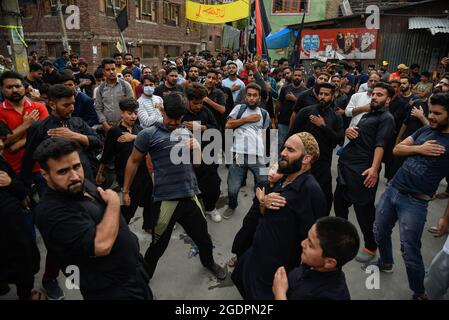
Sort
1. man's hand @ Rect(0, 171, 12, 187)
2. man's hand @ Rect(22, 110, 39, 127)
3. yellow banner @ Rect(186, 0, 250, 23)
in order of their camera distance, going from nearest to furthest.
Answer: man's hand @ Rect(0, 171, 12, 187) < man's hand @ Rect(22, 110, 39, 127) < yellow banner @ Rect(186, 0, 250, 23)

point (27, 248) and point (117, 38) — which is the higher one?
point (117, 38)

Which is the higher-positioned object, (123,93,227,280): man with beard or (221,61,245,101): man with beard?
(221,61,245,101): man with beard

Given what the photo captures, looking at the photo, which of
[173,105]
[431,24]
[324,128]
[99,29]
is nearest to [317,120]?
[324,128]

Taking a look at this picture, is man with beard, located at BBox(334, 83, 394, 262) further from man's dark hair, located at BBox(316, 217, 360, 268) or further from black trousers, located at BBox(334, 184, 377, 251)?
man's dark hair, located at BBox(316, 217, 360, 268)

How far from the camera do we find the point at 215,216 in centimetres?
468

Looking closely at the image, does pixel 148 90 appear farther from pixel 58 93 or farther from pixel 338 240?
pixel 338 240

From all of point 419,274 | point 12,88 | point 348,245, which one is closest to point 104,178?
point 12,88

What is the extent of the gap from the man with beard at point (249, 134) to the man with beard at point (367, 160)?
→ 1.18m

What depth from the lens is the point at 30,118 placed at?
11.3 feet

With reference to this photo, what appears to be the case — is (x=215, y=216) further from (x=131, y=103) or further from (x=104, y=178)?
(x=131, y=103)

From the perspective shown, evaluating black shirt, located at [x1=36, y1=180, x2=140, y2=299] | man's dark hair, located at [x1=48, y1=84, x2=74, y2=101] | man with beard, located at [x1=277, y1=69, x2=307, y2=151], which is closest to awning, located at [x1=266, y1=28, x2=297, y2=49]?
man with beard, located at [x1=277, y1=69, x2=307, y2=151]

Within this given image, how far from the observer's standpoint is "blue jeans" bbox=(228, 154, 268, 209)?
4.51m

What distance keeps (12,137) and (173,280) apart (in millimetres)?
2342

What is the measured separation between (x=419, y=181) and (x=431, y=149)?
316 millimetres
